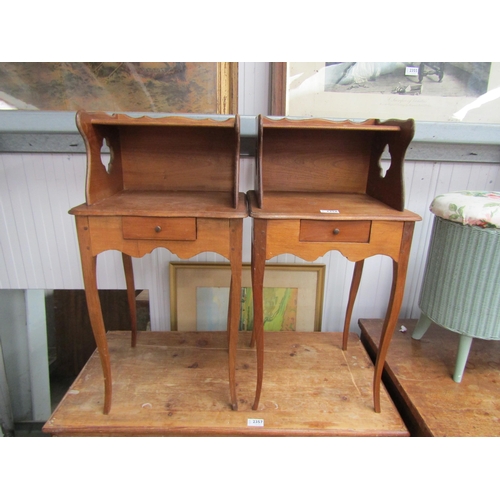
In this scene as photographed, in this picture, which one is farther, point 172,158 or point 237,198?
point 172,158

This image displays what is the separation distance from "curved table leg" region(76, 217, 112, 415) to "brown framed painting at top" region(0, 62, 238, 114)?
2.69 ft

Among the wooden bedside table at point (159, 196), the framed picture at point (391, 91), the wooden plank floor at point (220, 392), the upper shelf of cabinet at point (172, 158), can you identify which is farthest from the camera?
the framed picture at point (391, 91)

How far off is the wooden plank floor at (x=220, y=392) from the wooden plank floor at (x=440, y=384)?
0.09 meters

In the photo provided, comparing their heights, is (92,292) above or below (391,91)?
below

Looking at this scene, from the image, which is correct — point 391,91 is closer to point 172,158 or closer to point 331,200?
point 331,200

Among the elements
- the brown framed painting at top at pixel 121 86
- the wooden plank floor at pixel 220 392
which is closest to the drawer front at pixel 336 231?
the wooden plank floor at pixel 220 392

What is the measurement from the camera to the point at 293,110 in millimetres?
1635

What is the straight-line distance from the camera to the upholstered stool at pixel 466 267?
4.17ft

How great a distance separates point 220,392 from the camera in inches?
54.8

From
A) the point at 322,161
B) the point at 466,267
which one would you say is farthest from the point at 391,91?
the point at 466,267

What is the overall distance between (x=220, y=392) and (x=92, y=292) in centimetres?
65

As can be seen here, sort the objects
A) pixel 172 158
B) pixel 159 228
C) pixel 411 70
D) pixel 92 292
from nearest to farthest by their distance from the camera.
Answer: pixel 159 228
pixel 92 292
pixel 172 158
pixel 411 70

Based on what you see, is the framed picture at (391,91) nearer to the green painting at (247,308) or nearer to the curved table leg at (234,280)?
the curved table leg at (234,280)

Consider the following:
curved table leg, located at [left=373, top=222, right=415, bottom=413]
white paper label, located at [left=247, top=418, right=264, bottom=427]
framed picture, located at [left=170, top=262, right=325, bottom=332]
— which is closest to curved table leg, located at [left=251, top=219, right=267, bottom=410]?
white paper label, located at [left=247, top=418, right=264, bottom=427]
